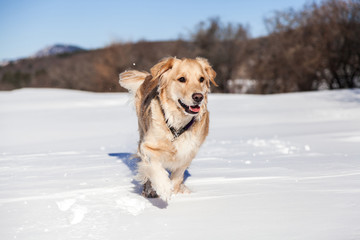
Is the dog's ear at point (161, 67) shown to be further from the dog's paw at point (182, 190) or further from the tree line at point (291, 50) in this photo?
the tree line at point (291, 50)

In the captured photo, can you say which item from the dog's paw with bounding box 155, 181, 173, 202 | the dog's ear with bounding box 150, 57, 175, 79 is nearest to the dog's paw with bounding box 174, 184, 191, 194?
the dog's paw with bounding box 155, 181, 173, 202

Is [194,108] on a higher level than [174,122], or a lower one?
higher

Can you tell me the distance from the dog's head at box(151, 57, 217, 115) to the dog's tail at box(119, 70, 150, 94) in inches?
44.6

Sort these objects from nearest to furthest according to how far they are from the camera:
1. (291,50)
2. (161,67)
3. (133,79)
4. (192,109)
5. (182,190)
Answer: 1. (192,109)
2. (182,190)
3. (161,67)
4. (133,79)
5. (291,50)

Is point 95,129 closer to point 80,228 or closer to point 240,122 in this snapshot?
point 240,122

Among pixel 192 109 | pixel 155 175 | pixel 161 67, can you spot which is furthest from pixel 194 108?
pixel 155 175

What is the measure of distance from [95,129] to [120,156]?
4.74 metres

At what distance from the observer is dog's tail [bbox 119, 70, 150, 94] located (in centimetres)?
493

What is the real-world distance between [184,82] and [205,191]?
1.06m

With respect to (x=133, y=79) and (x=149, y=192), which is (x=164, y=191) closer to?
(x=149, y=192)

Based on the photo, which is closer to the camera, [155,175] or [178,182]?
[155,175]

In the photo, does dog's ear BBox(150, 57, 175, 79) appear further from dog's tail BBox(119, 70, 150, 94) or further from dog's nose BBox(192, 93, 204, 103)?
dog's tail BBox(119, 70, 150, 94)

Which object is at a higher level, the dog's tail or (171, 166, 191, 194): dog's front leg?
the dog's tail

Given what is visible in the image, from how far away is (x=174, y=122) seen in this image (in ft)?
11.6
